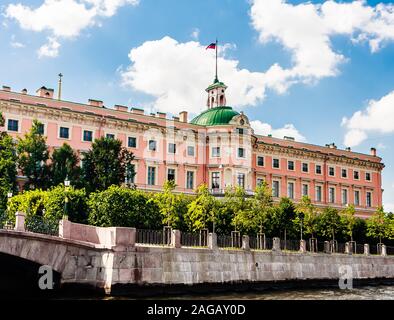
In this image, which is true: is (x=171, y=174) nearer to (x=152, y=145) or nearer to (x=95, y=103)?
(x=152, y=145)

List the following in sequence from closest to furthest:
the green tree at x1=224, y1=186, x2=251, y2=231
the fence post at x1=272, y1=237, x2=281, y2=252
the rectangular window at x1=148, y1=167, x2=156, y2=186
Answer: the fence post at x1=272, y1=237, x2=281, y2=252 → the green tree at x1=224, y1=186, x2=251, y2=231 → the rectangular window at x1=148, y1=167, x2=156, y2=186

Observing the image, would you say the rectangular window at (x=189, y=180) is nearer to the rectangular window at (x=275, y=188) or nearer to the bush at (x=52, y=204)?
the rectangular window at (x=275, y=188)

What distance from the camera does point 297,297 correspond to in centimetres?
2850

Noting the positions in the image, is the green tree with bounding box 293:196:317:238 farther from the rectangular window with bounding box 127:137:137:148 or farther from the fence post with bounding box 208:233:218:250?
the rectangular window with bounding box 127:137:137:148

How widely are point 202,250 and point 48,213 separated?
36.7 ft

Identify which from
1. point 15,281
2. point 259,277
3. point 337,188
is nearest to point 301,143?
point 337,188

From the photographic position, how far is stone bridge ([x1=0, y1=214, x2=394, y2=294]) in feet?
77.9

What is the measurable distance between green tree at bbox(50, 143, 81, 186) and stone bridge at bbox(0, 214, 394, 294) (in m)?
21.1

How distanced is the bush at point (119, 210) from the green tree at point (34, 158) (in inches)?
548

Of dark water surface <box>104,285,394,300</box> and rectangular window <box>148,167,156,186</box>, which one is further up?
rectangular window <box>148,167,156,186</box>

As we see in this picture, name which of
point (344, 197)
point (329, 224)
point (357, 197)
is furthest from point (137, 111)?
point (357, 197)

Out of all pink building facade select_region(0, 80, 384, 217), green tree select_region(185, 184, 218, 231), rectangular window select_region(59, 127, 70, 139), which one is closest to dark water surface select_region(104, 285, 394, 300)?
green tree select_region(185, 184, 218, 231)

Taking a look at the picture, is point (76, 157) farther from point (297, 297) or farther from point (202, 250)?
point (297, 297)

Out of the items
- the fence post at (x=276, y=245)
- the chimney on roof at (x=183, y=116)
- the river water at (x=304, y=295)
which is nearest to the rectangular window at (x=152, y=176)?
the chimney on roof at (x=183, y=116)
